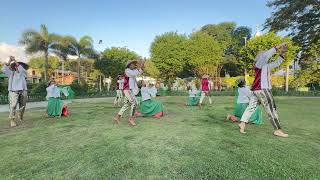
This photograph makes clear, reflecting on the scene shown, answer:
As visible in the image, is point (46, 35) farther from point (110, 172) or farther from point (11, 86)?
point (110, 172)

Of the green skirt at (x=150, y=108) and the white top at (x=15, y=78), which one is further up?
the white top at (x=15, y=78)

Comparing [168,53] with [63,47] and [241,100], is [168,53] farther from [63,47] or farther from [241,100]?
[241,100]

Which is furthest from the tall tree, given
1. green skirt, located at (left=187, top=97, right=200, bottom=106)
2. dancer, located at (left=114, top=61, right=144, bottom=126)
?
dancer, located at (left=114, top=61, right=144, bottom=126)

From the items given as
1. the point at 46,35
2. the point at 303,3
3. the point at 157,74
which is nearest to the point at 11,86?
the point at 303,3

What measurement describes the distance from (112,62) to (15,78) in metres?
48.1

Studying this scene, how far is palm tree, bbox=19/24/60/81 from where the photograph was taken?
45.2 meters

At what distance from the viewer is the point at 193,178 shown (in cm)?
471

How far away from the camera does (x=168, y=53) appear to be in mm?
51531

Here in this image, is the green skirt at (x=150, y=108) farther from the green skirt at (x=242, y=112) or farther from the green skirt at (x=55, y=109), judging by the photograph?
the green skirt at (x=55, y=109)

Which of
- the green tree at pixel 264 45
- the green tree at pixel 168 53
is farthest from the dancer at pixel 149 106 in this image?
the green tree at pixel 168 53

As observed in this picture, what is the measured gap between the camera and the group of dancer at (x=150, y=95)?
26.4 ft

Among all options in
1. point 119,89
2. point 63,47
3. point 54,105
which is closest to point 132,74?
point 54,105

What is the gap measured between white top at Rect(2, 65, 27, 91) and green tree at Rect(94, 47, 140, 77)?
46399 mm

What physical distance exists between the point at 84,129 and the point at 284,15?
1924 cm
